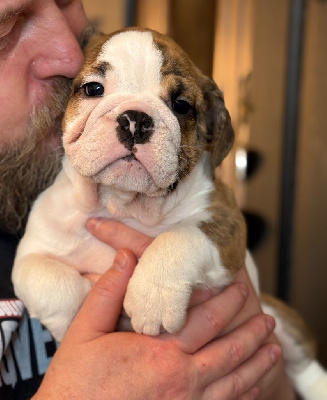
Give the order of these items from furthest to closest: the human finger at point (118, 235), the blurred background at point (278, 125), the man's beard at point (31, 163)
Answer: the blurred background at point (278, 125)
the man's beard at point (31, 163)
the human finger at point (118, 235)

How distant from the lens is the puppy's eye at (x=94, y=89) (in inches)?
51.1

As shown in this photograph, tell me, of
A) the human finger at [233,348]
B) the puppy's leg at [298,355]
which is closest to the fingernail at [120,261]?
the human finger at [233,348]

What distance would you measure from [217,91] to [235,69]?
2163 millimetres

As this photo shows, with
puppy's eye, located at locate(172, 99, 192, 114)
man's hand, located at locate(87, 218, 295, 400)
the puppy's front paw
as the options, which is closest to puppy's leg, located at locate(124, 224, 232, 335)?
the puppy's front paw

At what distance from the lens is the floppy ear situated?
133cm

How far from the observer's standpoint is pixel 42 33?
4.78ft

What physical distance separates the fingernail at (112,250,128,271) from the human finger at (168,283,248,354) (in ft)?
0.65

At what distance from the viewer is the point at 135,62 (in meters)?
1.24

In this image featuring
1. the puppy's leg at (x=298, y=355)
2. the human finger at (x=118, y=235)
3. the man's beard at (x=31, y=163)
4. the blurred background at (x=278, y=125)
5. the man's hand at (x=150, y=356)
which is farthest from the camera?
the blurred background at (x=278, y=125)

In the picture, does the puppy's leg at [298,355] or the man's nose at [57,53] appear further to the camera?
the puppy's leg at [298,355]

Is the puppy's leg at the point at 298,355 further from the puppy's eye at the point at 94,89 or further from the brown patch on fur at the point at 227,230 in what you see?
the puppy's eye at the point at 94,89

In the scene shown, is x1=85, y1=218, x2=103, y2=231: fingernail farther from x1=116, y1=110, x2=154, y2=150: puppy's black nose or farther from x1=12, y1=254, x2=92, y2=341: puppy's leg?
x1=116, y1=110, x2=154, y2=150: puppy's black nose

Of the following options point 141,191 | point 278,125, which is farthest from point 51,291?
point 278,125

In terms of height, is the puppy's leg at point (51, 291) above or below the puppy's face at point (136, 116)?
below
